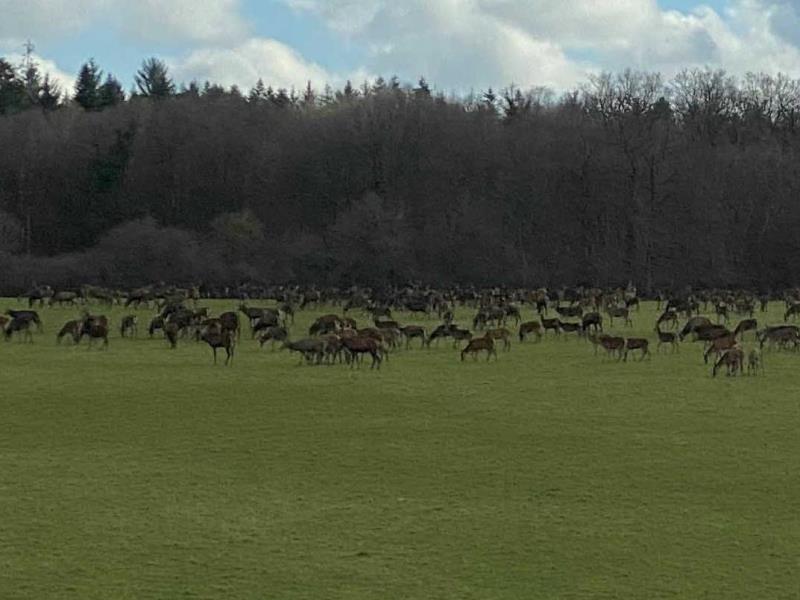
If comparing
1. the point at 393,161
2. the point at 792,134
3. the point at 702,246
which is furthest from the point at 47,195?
the point at 792,134

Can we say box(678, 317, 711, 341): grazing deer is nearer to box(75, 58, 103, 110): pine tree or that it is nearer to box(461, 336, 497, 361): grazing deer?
box(461, 336, 497, 361): grazing deer

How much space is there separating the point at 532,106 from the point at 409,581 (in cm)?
8969

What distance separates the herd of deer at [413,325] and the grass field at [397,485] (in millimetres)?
2687

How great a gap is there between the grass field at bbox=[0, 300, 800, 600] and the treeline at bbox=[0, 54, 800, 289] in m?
49.7

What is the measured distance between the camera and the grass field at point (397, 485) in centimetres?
1175

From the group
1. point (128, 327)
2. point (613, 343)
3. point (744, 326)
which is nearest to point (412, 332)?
point (613, 343)

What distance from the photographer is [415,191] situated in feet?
279

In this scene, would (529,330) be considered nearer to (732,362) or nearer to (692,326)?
(692,326)

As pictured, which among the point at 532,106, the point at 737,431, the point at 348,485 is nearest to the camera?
the point at 348,485

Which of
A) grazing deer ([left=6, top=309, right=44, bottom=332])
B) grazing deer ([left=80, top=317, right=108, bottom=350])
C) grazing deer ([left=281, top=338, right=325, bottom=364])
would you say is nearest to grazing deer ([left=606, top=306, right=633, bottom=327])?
grazing deer ([left=281, top=338, right=325, bottom=364])

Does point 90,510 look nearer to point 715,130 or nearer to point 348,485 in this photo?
point 348,485

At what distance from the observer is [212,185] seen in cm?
8812

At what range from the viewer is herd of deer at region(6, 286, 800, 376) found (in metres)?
29.2

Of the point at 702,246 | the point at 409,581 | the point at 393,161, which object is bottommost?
the point at 409,581
